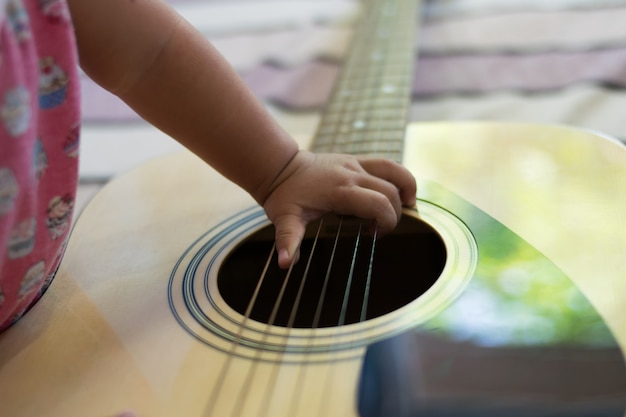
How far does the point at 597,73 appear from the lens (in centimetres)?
94

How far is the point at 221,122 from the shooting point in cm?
62

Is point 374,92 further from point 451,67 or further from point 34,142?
point 34,142

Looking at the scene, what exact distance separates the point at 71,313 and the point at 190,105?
7.6 inches

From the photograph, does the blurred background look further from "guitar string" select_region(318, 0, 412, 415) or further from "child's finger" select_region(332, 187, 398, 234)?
"child's finger" select_region(332, 187, 398, 234)

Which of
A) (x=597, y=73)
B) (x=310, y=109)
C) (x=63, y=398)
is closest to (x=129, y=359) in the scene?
(x=63, y=398)

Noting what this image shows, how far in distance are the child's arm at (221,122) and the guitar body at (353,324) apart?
4 cm

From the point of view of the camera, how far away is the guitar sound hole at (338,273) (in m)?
0.58

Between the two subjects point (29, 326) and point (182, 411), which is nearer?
point (182, 411)

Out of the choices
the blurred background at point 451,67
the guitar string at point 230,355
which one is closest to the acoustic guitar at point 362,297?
the guitar string at point 230,355

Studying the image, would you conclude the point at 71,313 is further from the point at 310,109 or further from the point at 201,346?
the point at 310,109

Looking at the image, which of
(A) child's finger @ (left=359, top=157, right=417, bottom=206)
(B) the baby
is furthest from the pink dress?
(A) child's finger @ (left=359, top=157, right=417, bottom=206)

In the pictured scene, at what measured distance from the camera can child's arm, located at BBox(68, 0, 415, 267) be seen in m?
0.57

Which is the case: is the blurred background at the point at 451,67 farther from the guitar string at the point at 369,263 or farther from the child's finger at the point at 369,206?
the child's finger at the point at 369,206

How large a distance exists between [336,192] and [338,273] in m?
0.07
